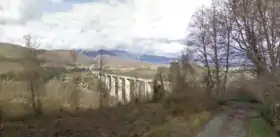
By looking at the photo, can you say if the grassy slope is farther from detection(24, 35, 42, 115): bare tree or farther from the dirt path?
detection(24, 35, 42, 115): bare tree

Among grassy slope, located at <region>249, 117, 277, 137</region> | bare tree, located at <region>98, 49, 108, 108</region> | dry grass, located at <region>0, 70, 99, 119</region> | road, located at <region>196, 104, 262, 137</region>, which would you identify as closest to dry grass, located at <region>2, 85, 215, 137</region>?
road, located at <region>196, 104, 262, 137</region>

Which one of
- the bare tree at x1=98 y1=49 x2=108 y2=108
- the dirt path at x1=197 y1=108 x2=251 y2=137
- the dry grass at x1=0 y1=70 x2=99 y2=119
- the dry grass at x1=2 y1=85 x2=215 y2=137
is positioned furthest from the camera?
the bare tree at x1=98 y1=49 x2=108 y2=108

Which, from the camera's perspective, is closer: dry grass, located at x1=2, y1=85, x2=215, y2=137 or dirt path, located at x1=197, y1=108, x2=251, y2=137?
dirt path, located at x1=197, y1=108, x2=251, y2=137


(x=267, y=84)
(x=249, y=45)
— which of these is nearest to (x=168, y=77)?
(x=249, y=45)

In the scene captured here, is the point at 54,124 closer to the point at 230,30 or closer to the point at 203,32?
the point at 230,30

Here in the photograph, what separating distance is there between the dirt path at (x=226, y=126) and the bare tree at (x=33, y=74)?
1824 cm

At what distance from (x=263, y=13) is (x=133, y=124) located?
462 inches

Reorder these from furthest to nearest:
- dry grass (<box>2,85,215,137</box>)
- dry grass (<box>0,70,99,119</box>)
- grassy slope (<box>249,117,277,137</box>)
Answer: dry grass (<box>0,70,99,119</box>) → dry grass (<box>2,85,215,137</box>) → grassy slope (<box>249,117,277,137</box>)

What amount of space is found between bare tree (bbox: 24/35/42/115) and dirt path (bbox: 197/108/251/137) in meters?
18.2

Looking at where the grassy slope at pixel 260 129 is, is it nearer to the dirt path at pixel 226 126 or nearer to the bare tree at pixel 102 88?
the dirt path at pixel 226 126

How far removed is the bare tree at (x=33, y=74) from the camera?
4034cm

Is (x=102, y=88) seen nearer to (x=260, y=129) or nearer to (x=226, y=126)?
(x=226, y=126)

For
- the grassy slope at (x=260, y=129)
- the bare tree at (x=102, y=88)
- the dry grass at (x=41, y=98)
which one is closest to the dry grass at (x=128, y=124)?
the dry grass at (x=41, y=98)

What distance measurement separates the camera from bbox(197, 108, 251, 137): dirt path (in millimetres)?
25016
